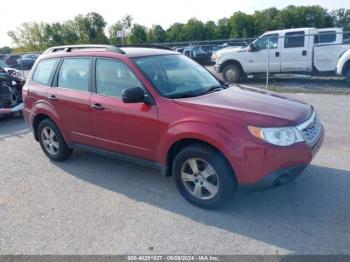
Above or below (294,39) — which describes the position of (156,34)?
above

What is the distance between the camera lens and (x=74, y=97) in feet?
14.1

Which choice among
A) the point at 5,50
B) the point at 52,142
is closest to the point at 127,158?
the point at 52,142

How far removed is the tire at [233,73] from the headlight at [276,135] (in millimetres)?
9403

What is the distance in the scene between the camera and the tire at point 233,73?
12.2 m

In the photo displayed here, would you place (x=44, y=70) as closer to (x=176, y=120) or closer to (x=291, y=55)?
(x=176, y=120)

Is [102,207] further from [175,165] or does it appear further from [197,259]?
[197,259]

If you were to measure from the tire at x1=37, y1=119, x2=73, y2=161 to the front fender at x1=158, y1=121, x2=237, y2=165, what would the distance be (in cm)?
209

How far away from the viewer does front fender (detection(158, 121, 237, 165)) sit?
3.06m

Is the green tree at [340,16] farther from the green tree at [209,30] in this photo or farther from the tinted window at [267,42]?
the tinted window at [267,42]

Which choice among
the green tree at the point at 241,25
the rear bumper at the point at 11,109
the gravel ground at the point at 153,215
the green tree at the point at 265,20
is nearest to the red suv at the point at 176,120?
the gravel ground at the point at 153,215

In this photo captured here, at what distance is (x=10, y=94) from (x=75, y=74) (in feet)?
16.2

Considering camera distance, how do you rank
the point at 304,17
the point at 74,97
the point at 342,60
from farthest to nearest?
the point at 304,17 → the point at 342,60 → the point at 74,97

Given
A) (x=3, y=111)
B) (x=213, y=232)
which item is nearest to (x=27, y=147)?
(x=3, y=111)

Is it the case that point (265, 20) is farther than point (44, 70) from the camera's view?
Yes
